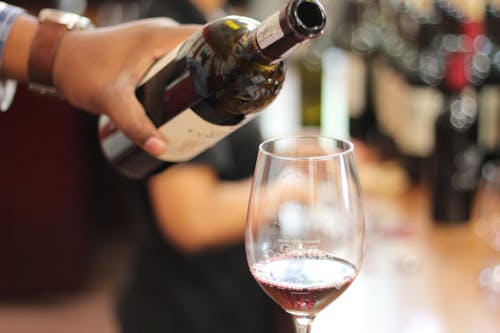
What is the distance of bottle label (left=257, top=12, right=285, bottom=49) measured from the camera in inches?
28.8

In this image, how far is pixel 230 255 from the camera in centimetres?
177

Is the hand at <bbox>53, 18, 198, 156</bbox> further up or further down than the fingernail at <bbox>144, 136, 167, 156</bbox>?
further up

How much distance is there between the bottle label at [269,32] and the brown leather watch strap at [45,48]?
314 millimetres

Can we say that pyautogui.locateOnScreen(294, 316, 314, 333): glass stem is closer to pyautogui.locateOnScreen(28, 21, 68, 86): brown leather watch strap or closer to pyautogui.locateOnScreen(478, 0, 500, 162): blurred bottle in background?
pyautogui.locateOnScreen(28, 21, 68, 86): brown leather watch strap

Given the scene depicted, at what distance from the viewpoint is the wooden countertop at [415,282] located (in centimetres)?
128

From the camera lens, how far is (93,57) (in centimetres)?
94

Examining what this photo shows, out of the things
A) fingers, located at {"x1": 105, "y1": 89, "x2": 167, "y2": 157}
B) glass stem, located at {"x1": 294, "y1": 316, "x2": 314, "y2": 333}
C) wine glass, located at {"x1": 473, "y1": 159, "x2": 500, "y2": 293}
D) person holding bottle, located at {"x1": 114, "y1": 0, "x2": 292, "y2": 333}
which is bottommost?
person holding bottle, located at {"x1": 114, "y1": 0, "x2": 292, "y2": 333}

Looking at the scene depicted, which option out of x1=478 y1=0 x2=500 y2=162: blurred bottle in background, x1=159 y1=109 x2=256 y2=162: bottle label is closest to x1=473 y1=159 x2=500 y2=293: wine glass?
x1=478 y1=0 x2=500 y2=162: blurred bottle in background

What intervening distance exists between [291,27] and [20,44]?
1.42 feet

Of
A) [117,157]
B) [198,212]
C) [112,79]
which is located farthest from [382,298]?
[112,79]

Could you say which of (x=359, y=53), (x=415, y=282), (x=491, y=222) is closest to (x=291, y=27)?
(x=415, y=282)

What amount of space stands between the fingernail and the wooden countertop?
1.51 ft

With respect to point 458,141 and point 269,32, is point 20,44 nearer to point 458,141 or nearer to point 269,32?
point 269,32

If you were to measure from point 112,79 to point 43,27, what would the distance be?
0.13 m
